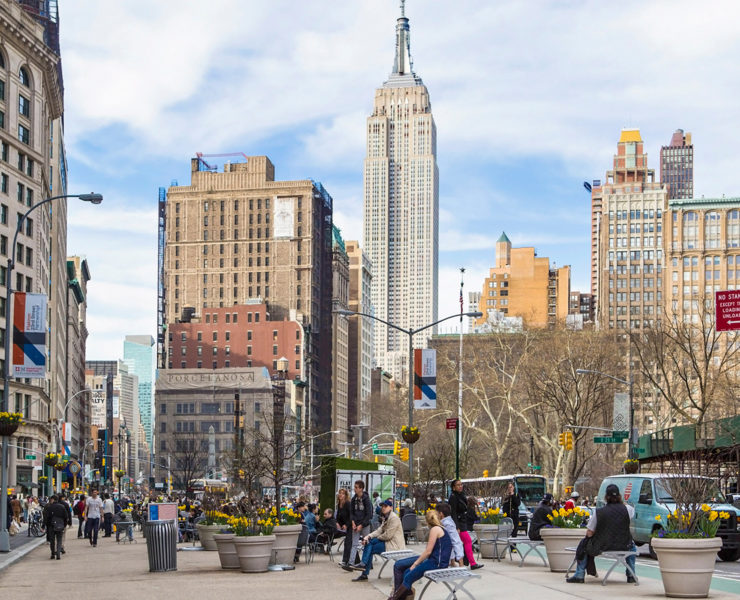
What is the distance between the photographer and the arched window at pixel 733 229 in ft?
538

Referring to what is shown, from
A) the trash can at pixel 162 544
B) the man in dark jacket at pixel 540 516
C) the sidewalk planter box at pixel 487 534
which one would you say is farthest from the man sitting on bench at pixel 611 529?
the trash can at pixel 162 544

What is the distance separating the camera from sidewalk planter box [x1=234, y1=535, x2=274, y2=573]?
22.3 m

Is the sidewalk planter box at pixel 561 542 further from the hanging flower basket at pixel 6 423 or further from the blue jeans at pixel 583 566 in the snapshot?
the hanging flower basket at pixel 6 423

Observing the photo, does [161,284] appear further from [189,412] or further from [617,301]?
[617,301]

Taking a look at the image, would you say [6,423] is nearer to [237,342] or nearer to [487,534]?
[487,534]

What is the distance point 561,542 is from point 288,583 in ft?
17.8

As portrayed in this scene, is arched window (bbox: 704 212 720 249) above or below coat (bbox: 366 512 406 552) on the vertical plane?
above

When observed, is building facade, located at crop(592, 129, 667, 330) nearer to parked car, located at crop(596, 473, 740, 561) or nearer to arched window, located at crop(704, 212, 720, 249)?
arched window, located at crop(704, 212, 720, 249)

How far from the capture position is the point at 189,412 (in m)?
170

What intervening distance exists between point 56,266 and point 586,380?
60.2 metres

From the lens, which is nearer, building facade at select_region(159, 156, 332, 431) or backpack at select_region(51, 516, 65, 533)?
backpack at select_region(51, 516, 65, 533)

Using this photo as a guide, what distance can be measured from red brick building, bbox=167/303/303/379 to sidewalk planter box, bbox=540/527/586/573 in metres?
155

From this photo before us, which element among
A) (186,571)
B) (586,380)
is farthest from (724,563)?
(586,380)

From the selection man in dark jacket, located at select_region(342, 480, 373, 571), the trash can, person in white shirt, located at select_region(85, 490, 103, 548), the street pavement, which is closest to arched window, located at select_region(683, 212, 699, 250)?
person in white shirt, located at select_region(85, 490, 103, 548)
